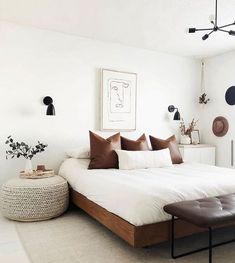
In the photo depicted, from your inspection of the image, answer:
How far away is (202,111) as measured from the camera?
5.29 meters

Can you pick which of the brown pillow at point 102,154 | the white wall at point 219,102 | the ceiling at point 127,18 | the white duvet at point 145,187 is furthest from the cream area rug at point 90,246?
the ceiling at point 127,18

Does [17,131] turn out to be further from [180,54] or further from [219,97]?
[219,97]

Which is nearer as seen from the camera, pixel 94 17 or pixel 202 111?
pixel 94 17

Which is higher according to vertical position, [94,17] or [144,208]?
[94,17]

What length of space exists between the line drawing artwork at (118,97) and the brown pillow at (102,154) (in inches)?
33.1

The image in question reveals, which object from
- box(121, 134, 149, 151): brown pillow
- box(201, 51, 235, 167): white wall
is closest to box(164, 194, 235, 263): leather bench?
box(121, 134, 149, 151): brown pillow

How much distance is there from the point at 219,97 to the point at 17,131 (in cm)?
357

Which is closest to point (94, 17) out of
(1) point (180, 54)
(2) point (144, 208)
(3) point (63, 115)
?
(3) point (63, 115)

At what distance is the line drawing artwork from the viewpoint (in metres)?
4.28

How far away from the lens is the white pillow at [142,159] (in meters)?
3.39

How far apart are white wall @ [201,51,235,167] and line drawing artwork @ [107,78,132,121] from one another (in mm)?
1716

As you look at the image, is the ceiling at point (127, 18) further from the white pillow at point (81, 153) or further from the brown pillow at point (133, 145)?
the white pillow at point (81, 153)

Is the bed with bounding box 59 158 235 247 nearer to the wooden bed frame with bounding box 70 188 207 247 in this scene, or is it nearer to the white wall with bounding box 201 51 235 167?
the wooden bed frame with bounding box 70 188 207 247

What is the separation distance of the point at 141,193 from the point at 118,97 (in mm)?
2422
